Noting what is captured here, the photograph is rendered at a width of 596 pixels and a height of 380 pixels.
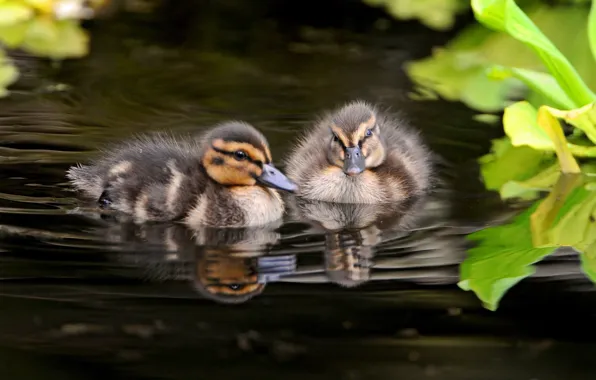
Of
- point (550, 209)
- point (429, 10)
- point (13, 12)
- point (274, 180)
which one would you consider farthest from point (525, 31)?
point (13, 12)

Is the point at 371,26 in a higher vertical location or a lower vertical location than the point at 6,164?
higher

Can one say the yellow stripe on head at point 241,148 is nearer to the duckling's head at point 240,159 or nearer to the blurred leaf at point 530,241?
the duckling's head at point 240,159

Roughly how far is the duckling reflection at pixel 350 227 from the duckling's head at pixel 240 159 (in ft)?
0.71

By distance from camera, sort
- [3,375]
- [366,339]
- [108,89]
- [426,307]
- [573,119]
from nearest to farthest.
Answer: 1. [3,375]
2. [366,339]
3. [426,307]
4. [573,119]
5. [108,89]

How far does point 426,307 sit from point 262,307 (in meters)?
0.43

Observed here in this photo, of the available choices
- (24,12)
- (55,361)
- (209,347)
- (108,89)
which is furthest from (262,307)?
(24,12)

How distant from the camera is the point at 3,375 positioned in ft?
8.89

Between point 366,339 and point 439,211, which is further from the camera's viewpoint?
point 439,211

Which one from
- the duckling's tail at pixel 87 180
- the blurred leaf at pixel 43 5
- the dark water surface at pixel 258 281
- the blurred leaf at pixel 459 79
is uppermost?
the blurred leaf at pixel 43 5

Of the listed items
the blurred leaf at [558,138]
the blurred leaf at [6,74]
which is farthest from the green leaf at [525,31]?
the blurred leaf at [6,74]

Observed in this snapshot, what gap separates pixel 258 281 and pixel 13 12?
3.91m

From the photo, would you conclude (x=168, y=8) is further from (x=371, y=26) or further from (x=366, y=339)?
(x=366, y=339)

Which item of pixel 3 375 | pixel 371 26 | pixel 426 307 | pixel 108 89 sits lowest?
pixel 3 375

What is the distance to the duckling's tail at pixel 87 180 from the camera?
4.18 m
